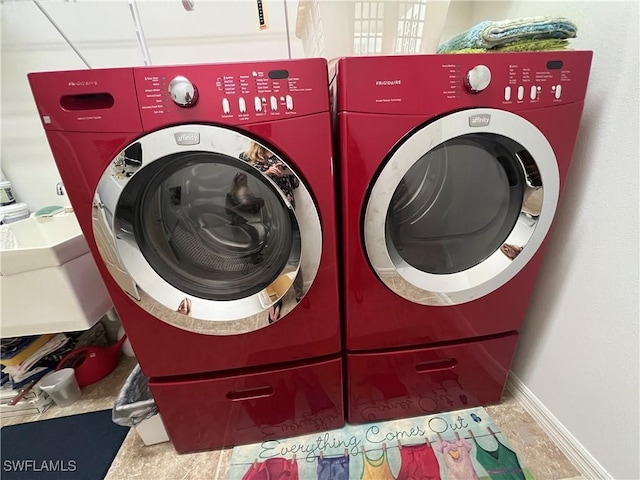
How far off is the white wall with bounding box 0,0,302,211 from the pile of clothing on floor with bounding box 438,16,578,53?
790mm

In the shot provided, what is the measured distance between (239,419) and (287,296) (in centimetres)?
45

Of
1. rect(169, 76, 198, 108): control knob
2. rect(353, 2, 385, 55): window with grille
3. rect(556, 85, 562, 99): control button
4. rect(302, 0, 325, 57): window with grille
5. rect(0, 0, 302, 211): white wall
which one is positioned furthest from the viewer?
rect(0, 0, 302, 211): white wall

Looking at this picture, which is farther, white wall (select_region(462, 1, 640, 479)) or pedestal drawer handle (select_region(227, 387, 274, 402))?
pedestal drawer handle (select_region(227, 387, 274, 402))

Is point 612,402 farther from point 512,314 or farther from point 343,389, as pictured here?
point 343,389

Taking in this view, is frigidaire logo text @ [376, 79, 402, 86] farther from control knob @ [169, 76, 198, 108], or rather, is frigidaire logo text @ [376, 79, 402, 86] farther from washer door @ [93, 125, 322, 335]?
control knob @ [169, 76, 198, 108]

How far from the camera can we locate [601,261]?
74 centimetres

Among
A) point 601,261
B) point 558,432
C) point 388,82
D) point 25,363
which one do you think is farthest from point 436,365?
point 25,363

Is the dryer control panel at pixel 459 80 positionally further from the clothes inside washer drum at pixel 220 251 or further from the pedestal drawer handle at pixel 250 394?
the pedestal drawer handle at pixel 250 394

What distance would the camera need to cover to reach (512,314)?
871 millimetres

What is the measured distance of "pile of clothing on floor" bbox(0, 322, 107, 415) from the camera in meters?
1.10

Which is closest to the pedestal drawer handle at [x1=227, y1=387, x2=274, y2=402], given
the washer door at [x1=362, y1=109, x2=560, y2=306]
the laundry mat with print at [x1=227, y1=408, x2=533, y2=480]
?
the laundry mat with print at [x1=227, y1=408, x2=533, y2=480]

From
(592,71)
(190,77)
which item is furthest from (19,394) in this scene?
(592,71)

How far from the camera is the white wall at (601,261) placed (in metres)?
0.67

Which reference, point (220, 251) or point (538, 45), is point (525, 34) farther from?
point (220, 251)
